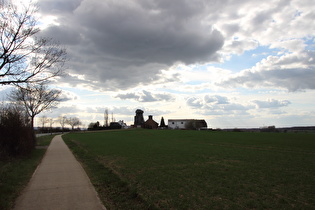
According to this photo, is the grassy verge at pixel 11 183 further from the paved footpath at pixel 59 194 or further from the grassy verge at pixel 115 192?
the grassy verge at pixel 115 192

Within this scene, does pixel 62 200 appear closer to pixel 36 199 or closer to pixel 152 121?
pixel 36 199

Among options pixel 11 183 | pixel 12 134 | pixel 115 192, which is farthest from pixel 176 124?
pixel 115 192

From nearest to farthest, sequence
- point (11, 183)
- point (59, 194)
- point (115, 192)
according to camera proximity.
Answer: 1. point (59, 194)
2. point (115, 192)
3. point (11, 183)

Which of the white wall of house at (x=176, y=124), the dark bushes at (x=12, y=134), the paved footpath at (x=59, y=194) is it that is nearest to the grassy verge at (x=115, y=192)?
the paved footpath at (x=59, y=194)

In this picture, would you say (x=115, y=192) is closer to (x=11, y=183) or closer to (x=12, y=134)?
(x=11, y=183)

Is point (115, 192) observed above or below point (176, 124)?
below

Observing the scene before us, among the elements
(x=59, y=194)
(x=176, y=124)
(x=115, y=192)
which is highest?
(x=176, y=124)

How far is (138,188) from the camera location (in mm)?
8102

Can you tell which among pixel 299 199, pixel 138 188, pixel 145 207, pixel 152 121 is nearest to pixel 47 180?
pixel 138 188

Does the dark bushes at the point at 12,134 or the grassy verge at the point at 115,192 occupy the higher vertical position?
the dark bushes at the point at 12,134

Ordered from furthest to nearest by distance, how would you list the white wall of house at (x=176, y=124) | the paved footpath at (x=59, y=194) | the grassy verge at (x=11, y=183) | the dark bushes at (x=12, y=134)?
1. the white wall of house at (x=176, y=124)
2. the dark bushes at (x=12, y=134)
3. the grassy verge at (x=11, y=183)
4. the paved footpath at (x=59, y=194)

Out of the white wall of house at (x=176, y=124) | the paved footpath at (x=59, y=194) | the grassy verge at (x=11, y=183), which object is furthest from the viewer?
the white wall of house at (x=176, y=124)

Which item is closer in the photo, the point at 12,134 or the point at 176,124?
the point at 12,134

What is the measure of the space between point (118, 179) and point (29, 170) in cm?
487
